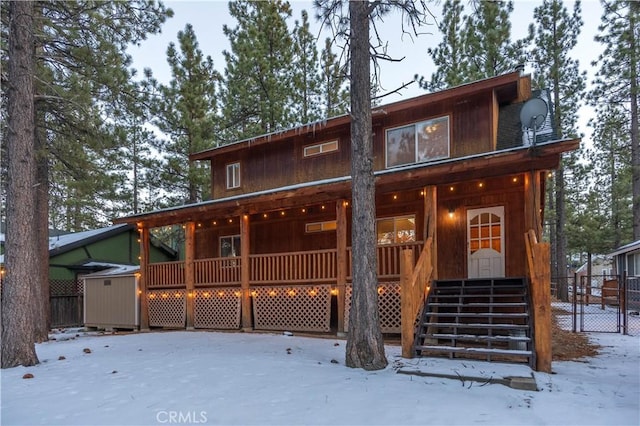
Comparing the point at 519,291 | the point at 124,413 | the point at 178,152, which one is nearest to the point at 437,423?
the point at 124,413

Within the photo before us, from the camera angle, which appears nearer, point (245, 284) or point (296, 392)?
point (296, 392)

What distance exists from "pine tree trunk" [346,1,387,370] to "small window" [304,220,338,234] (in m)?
5.47

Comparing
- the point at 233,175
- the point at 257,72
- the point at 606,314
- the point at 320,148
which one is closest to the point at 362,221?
the point at 320,148

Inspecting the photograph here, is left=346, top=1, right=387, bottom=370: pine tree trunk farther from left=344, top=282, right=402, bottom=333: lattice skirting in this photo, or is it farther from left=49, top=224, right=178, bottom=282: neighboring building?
left=49, top=224, right=178, bottom=282: neighboring building

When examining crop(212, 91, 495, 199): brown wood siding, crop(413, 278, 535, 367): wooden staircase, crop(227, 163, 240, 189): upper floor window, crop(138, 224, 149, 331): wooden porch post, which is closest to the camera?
crop(413, 278, 535, 367): wooden staircase

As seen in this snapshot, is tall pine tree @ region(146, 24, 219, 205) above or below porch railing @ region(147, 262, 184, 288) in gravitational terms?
above

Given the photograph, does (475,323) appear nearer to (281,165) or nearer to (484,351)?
(484,351)

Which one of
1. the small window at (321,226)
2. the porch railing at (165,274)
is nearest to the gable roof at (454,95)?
the small window at (321,226)

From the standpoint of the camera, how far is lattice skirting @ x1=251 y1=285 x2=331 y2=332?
9.95 metres

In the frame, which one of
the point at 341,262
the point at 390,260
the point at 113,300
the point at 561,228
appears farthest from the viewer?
the point at 561,228

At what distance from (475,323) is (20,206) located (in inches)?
324

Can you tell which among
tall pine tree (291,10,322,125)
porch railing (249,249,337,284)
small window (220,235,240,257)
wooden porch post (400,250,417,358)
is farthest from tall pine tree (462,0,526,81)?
wooden porch post (400,250,417,358)

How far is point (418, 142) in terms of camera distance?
1077 cm

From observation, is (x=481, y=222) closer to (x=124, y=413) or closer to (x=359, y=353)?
(x=359, y=353)
